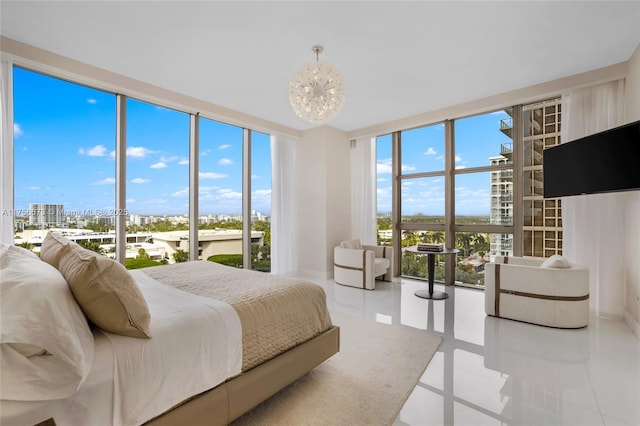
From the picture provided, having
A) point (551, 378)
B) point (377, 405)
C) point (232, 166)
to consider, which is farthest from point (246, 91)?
point (551, 378)

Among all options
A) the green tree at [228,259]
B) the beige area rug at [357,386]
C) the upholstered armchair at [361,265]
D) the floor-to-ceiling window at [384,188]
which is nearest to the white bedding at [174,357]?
the beige area rug at [357,386]

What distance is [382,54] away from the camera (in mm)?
2986

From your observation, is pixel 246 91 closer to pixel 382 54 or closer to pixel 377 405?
pixel 382 54

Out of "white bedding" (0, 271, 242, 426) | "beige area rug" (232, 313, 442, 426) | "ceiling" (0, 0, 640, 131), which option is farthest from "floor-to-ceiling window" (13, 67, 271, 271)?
"beige area rug" (232, 313, 442, 426)

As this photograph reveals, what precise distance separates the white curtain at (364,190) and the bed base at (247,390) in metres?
3.59

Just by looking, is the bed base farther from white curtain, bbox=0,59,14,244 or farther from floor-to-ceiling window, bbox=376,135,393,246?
floor-to-ceiling window, bbox=376,135,393,246

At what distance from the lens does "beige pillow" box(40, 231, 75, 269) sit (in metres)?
1.56

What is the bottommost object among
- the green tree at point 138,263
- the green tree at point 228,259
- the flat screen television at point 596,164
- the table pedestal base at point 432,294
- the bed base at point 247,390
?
the table pedestal base at point 432,294

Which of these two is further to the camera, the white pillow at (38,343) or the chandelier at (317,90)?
the chandelier at (317,90)

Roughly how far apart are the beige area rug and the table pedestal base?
4.30 feet

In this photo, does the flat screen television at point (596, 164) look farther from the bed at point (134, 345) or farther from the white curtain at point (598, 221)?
the bed at point (134, 345)

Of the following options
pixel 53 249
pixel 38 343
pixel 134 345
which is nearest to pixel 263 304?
pixel 134 345

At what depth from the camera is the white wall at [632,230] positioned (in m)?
2.89

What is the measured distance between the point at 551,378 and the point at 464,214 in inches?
115
